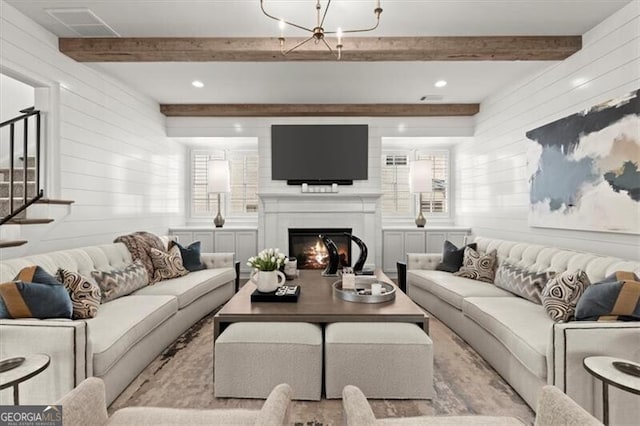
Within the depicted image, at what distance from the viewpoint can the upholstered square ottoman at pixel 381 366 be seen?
2.07m

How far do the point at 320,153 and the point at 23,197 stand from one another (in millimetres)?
3716

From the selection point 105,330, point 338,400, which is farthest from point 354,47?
point 105,330

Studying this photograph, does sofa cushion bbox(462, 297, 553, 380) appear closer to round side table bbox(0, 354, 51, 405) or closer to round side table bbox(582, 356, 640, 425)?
→ round side table bbox(582, 356, 640, 425)

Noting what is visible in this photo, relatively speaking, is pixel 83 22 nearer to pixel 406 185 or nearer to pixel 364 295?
pixel 364 295

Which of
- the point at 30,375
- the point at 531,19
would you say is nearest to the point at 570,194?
the point at 531,19

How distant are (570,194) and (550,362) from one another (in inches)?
78.1

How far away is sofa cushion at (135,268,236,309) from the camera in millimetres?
3138

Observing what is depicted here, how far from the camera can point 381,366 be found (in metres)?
2.07

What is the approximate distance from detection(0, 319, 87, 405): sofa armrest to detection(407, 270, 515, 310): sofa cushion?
2877 millimetres

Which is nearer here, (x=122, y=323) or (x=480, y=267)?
(x=122, y=323)

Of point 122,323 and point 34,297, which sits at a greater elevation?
point 34,297

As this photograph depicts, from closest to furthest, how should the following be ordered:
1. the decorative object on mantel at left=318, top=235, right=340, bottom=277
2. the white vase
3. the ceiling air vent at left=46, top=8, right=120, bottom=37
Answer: the white vase
the ceiling air vent at left=46, top=8, right=120, bottom=37
the decorative object on mantel at left=318, top=235, right=340, bottom=277

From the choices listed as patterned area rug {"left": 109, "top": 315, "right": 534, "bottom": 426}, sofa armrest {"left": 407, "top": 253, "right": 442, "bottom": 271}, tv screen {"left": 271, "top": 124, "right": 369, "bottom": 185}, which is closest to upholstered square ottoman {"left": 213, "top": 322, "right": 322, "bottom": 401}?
patterned area rug {"left": 109, "top": 315, "right": 534, "bottom": 426}

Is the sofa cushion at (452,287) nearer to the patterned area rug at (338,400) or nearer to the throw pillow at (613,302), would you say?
the patterned area rug at (338,400)
